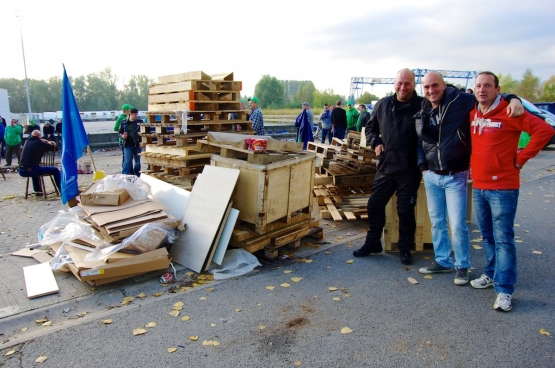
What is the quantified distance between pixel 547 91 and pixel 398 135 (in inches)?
2412

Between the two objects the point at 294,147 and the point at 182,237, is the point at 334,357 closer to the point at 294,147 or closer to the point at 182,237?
the point at 182,237

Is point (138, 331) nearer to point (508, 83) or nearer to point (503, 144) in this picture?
point (503, 144)

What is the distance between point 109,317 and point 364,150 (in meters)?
4.78

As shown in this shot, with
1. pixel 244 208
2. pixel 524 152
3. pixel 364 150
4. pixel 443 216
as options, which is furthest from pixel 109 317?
pixel 364 150

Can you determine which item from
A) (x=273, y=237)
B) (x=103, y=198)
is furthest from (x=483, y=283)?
(x=103, y=198)

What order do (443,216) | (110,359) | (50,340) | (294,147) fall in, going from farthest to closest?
(294,147) < (443,216) < (50,340) < (110,359)

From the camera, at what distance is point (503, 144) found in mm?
3699

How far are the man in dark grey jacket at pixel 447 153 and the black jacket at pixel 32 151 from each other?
822 cm

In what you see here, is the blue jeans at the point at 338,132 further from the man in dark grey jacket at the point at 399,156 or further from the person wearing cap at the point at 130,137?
the man in dark grey jacket at the point at 399,156

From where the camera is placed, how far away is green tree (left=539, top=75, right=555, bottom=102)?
51.5 meters

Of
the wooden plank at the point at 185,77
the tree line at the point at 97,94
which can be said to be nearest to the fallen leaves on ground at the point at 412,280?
the wooden plank at the point at 185,77

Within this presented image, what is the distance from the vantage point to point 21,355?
327 centimetres

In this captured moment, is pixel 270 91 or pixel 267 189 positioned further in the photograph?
pixel 270 91

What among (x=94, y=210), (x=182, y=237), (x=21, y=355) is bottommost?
(x=21, y=355)
